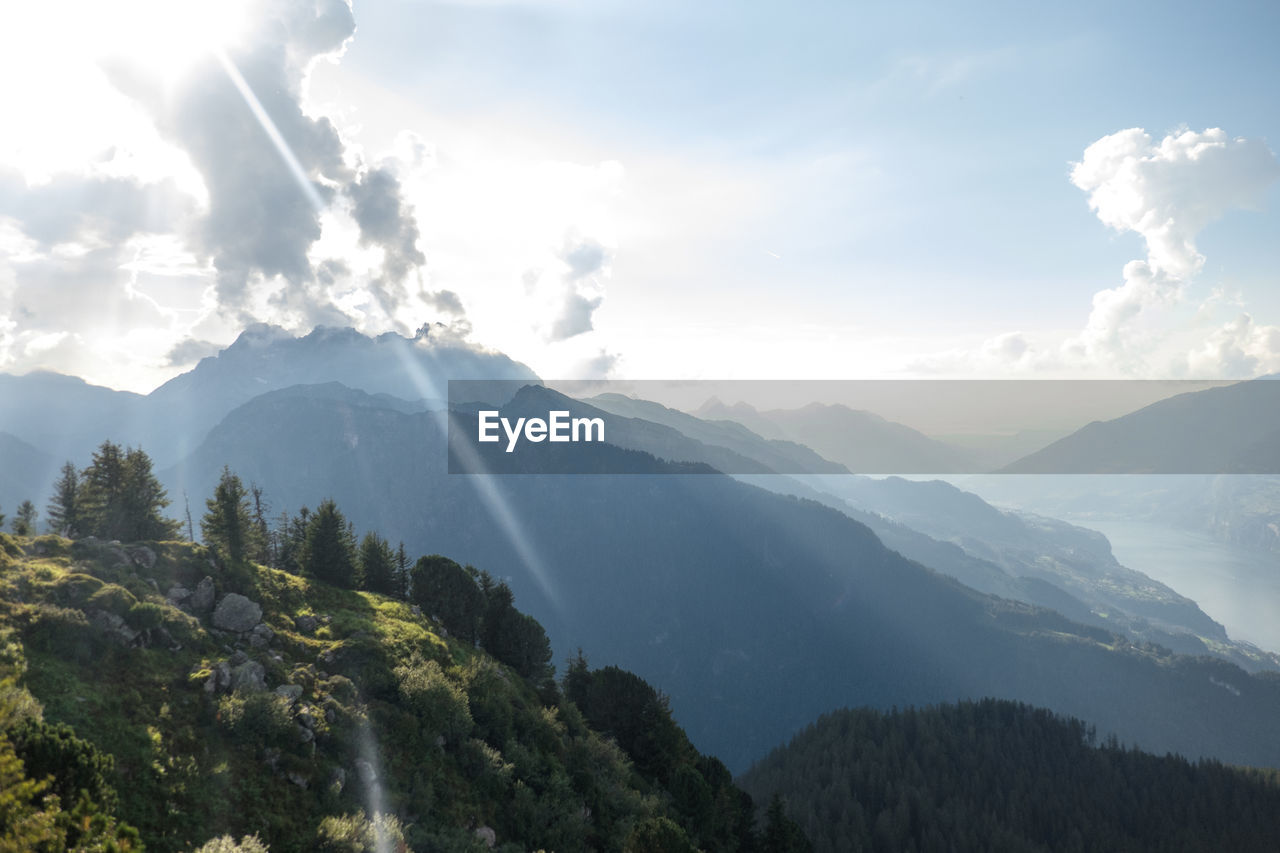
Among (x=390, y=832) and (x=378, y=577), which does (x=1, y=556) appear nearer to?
(x=390, y=832)

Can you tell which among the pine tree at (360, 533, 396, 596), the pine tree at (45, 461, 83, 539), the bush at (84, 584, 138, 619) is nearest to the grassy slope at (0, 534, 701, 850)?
the bush at (84, 584, 138, 619)

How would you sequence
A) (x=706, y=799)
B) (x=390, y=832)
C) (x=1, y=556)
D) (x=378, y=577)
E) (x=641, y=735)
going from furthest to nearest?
(x=378, y=577), (x=641, y=735), (x=706, y=799), (x=1, y=556), (x=390, y=832)

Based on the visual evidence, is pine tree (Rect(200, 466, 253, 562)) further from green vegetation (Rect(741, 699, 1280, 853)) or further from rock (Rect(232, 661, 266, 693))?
green vegetation (Rect(741, 699, 1280, 853))

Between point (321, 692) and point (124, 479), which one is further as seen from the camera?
point (124, 479)

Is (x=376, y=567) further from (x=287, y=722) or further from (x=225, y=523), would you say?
(x=287, y=722)

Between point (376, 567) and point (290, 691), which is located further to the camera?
point (376, 567)

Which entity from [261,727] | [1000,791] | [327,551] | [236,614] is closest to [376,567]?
[327,551]

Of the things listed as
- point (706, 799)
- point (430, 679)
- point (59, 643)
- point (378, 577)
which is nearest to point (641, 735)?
Answer: point (706, 799)

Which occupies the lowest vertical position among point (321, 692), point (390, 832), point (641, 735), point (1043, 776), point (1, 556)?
point (1043, 776)
